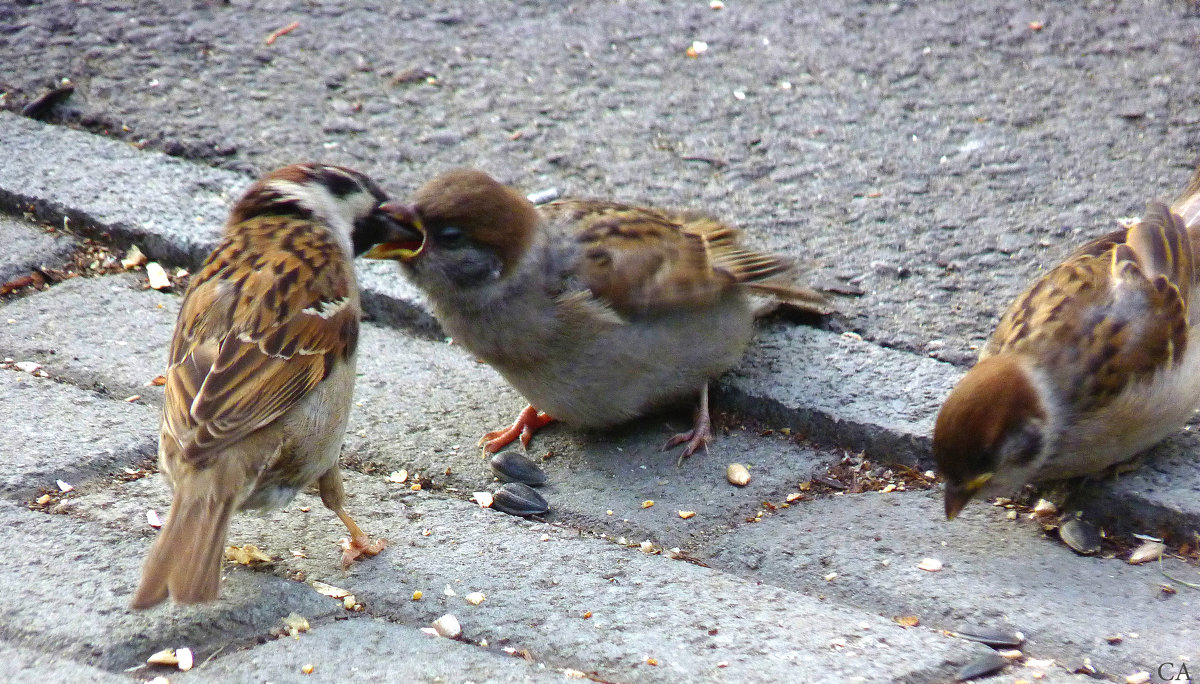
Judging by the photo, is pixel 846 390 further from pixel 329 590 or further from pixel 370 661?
pixel 370 661

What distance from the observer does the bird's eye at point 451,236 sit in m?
3.90

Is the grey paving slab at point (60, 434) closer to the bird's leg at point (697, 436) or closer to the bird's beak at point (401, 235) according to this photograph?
the bird's beak at point (401, 235)

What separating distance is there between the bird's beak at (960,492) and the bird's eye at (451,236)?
5.03ft

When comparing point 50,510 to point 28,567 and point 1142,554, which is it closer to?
point 28,567

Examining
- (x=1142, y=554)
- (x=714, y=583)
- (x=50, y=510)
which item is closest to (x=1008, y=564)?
(x=1142, y=554)

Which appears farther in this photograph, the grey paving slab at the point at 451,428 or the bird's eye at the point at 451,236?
the bird's eye at the point at 451,236

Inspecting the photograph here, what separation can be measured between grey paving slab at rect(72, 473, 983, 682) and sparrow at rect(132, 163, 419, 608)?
0.49ft

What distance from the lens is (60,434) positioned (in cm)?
356

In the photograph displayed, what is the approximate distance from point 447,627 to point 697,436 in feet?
3.85

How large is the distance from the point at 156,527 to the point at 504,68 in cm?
320

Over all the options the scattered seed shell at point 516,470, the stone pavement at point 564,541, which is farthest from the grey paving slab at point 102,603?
the scattered seed shell at point 516,470

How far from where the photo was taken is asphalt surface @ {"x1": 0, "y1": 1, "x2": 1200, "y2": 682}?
286 centimetres

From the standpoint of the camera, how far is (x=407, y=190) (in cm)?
493


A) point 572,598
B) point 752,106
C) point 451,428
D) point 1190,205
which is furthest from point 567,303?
point 752,106
